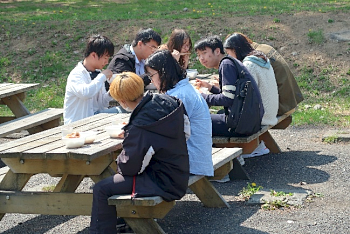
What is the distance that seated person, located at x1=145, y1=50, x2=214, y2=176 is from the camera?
4.67 m

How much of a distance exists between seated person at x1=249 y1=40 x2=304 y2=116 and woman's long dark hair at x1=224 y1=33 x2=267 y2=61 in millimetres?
474

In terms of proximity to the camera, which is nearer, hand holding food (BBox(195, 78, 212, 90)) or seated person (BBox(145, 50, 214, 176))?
seated person (BBox(145, 50, 214, 176))

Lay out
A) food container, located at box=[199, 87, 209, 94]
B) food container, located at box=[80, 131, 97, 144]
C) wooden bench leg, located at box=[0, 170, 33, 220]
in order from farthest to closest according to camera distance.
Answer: food container, located at box=[199, 87, 209, 94] < wooden bench leg, located at box=[0, 170, 33, 220] < food container, located at box=[80, 131, 97, 144]

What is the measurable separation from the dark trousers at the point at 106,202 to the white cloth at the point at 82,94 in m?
1.78

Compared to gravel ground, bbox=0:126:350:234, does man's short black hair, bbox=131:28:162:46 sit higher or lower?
higher

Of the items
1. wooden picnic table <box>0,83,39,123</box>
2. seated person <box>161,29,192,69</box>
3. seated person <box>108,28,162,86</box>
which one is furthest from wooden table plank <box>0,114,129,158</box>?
wooden picnic table <box>0,83,39,123</box>

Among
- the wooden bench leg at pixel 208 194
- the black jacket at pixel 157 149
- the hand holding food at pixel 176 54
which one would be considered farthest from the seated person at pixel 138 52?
the black jacket at pixel 157 149

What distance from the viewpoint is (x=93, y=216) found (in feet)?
14.3

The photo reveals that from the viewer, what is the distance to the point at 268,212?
206 inches

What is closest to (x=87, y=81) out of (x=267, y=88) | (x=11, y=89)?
(x=267, y=88)

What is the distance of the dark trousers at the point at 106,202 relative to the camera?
14.3 ft

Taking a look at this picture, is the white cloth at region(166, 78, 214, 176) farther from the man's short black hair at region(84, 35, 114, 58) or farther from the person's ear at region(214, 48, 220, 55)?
the man's short black hair at region(84, 35, 114, 58)

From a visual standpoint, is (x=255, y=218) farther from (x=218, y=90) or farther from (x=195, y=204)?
(x=218, y=90)

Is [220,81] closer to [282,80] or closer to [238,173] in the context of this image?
[238,173]
